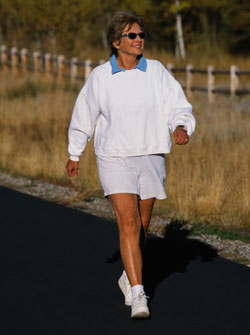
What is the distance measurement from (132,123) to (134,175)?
34 centimetres

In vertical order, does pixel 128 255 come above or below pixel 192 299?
above

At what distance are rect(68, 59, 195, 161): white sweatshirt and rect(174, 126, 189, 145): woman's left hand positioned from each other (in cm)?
7

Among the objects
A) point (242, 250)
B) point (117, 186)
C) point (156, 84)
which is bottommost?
point (242, 250)

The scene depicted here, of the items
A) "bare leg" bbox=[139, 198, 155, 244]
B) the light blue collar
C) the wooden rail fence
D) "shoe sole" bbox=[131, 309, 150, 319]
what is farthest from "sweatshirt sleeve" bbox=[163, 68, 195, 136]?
the wooden rail fence

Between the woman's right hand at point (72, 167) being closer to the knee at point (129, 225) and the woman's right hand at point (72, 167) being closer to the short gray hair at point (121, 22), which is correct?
the knee at point (129, 225)

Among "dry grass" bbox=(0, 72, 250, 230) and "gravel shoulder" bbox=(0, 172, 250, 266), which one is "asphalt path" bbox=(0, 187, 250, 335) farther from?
"dry grass" bbox=(0, 72, 250, 230)

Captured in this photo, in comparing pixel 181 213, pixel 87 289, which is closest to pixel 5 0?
pixel 181 213

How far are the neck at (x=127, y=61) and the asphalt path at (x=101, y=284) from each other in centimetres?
159

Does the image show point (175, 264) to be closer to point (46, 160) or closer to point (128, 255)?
point (128, 255)

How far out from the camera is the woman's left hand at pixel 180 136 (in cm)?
637

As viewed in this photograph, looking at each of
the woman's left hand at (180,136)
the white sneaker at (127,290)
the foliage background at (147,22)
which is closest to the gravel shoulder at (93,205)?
the white sneaker at (127,290)

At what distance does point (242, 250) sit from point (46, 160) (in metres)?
7.47

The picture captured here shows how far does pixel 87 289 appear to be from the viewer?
743cm

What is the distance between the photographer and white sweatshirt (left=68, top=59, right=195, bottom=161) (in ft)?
21.4
